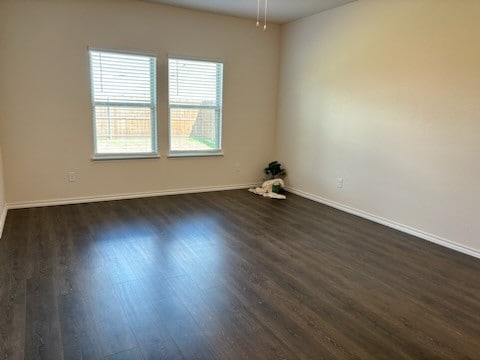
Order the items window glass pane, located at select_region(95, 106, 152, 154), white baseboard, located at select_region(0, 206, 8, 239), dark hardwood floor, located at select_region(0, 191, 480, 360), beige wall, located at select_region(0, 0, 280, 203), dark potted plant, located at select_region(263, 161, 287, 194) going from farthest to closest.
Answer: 1. dark potted plant, located at select_region(263, 161, 287, 194)
2. window glass pane, located at select_region(95, 106, 152, 154)
3. beige wall, located at select_region(0, 0, 280, 203)
4. white baseboard, located at select_region(0, 206, 8, 239)
5. dark hardwood floor, located at select_region(0, 191, 480, 360)

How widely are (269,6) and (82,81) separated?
2.62 m

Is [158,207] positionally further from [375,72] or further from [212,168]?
[375,72]

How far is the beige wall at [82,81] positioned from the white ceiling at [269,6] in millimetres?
206

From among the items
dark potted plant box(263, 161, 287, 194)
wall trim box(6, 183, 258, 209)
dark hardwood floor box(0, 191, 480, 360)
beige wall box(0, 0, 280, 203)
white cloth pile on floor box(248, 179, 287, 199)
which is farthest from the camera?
dark potted plant box(263, 161, 287, 194)

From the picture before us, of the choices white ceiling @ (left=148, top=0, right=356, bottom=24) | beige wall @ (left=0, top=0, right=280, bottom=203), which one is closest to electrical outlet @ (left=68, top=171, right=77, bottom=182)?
beige wall @ (left=0, top=0, right=280, bottom=203)

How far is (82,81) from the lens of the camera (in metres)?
4.28

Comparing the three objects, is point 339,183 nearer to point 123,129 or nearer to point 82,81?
point 123,129

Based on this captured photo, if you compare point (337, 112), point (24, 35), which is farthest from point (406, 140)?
point (24, 35)

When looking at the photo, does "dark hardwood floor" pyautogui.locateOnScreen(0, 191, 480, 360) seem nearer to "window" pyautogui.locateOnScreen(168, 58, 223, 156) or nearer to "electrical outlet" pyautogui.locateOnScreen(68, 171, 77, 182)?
"electrical outlet" pyautogui.locateOnScreen(68, 171, 77, 182)

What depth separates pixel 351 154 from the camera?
176 inches

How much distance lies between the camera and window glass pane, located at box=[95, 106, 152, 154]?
453 centimetres

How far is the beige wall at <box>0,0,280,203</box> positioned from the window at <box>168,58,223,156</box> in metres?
0.13

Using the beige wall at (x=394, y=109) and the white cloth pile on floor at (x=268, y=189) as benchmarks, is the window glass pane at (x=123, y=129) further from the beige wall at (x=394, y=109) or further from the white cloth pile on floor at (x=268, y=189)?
the beige wall at (x=394, y=109)

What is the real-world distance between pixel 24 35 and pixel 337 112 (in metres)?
3.95
